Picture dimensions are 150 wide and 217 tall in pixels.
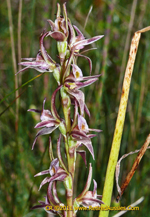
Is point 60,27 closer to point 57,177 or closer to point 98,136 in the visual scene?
point 57,177

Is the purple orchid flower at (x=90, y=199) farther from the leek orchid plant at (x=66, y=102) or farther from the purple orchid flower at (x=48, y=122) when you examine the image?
the purple orchid flower at (x=48, y=122)

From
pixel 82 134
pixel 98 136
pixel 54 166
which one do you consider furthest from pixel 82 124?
pixel 98 136

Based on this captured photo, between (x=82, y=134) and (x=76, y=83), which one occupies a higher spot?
(x=76, y=83)

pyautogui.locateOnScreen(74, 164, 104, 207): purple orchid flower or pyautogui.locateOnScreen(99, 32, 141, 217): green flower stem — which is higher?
pyautogui.locateOnScreen(99, 32, 141, 217): green flower stem

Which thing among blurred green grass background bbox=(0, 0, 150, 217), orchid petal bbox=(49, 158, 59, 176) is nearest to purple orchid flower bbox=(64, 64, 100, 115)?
orchid petal bbox=(49, 158, 59, 176)

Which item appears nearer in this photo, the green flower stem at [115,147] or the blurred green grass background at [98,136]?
the green flower stem at [115,147]

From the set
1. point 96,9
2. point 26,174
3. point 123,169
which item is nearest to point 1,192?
point 26,174

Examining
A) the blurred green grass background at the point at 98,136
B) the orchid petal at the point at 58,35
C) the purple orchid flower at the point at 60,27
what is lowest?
the blurred green grass background at the point at 98,136

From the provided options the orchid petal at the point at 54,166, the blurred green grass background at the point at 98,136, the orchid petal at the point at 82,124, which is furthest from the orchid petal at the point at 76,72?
the blurred green grass background at the point at 98,136

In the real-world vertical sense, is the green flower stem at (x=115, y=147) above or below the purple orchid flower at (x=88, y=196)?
above

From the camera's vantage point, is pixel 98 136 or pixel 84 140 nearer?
pixel 84 140

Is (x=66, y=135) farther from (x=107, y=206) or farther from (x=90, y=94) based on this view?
(x=90, y=94)

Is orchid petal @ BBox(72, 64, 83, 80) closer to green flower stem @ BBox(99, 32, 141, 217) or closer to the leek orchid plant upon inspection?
the leek orchid plant
